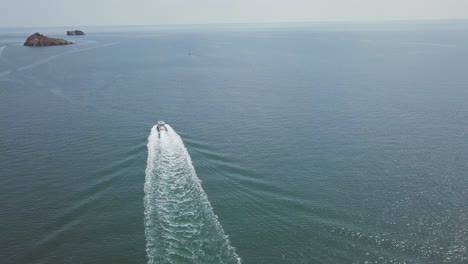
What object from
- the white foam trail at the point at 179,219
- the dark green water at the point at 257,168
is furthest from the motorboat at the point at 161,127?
the white foam trail at the point at 179,219

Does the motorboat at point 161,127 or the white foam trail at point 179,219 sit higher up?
the motorboat at point 161,127

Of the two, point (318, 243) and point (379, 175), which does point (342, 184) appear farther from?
point (318, 243)

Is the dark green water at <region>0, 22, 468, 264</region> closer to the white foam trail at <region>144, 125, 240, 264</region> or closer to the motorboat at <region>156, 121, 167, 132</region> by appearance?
the white foam trail at <region>144, 125, 240, 264</region>

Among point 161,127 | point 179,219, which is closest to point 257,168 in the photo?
point 179,219

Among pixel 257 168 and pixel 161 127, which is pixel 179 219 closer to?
pixel 257 168

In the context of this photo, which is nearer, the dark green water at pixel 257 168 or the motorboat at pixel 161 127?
the dark green water at pixel 257 168

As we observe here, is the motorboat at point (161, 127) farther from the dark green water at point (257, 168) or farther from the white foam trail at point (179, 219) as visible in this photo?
the white foam trail at point (179, 219)
